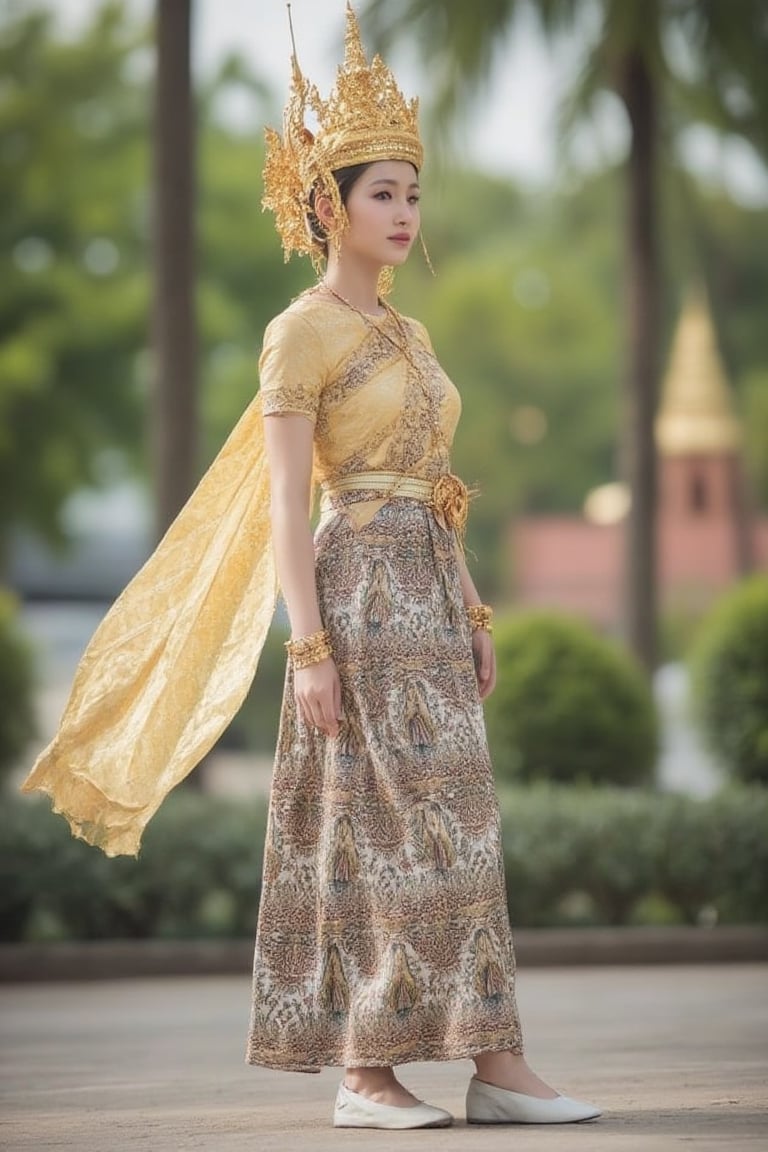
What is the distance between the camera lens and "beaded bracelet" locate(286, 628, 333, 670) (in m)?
4.21

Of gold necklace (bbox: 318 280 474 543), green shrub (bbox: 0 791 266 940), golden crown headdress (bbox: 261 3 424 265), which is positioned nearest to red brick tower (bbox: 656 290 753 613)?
green shrub (bbox: 0 791 266 940)

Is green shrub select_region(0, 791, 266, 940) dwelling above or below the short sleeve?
below

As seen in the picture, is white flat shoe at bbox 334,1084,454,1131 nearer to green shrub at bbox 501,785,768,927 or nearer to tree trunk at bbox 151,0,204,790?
green shrub at bbox 501,785,768,927

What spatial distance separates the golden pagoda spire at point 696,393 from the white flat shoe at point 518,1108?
2566 centimetres

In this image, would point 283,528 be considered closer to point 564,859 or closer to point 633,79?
point 564,859

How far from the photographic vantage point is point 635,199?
11.6 meters

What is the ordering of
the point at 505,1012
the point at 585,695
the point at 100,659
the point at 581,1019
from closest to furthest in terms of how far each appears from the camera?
the point at 505,1012 < the point at 100,659 < the point at 581,1019 < the point at 585,695

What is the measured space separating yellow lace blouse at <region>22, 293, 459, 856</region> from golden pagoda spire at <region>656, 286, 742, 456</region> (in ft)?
82.7

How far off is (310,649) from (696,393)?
91.0 ft

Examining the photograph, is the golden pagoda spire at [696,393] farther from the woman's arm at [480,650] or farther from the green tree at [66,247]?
the woman's arm at [480,650]

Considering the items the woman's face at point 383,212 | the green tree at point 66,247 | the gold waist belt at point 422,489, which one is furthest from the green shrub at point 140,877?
the green tree at point 66,247

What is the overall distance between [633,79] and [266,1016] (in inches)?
323

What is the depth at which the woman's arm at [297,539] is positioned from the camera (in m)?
4.22

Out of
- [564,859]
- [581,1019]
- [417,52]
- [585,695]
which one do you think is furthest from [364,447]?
[417,52]
